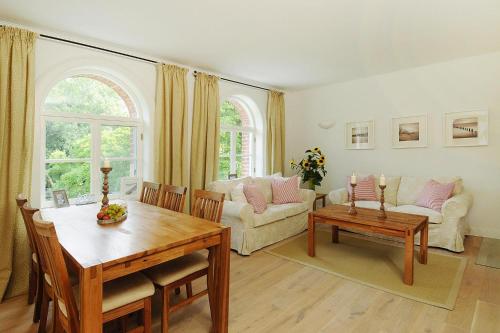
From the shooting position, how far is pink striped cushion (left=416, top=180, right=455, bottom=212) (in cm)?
375

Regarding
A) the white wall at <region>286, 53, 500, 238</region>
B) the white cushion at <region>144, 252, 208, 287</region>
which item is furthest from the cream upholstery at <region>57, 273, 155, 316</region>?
the white wall at <region>286, 53, 500, 238</region>

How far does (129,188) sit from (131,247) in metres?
2.15

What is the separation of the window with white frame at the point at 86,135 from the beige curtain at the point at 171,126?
0.98 feet

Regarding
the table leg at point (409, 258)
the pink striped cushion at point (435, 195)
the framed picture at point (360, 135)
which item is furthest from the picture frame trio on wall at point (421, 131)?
the table leg at point (409, 258)

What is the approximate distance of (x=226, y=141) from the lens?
4957 millimetres

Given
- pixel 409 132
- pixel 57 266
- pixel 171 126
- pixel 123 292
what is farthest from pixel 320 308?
pixel 409 132

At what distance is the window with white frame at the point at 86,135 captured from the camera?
3107mm

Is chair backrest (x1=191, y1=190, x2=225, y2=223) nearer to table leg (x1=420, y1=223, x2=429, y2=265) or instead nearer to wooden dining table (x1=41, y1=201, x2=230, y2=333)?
wooden dining table (x1=41, y1=201, x2=230, y2=333)

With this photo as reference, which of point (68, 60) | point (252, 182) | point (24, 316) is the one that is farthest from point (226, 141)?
point (24, 316)

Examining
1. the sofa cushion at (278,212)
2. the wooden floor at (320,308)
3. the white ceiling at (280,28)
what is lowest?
the wooden floor at (320,308)

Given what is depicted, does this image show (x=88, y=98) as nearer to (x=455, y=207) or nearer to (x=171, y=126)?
(x=171, y=126)

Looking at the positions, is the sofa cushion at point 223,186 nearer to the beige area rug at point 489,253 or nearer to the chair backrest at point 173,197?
the chair backrest at point 173,197

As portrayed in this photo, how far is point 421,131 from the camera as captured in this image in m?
4.42

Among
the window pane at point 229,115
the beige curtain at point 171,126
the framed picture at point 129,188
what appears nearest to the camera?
the framed picture at point 129,188
